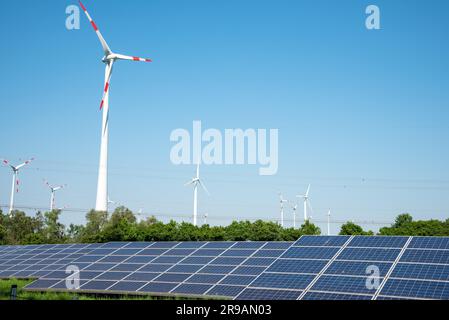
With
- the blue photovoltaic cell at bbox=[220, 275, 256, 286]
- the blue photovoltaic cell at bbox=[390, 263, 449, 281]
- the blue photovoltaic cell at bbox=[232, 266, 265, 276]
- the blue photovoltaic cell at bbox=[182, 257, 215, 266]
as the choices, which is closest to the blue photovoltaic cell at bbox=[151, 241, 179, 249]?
the blue photovoltaic cell at bbox=[182, 257, 215, 266]

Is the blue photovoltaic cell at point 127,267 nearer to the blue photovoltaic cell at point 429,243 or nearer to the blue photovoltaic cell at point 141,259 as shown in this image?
the blue photovoltaic cell at point 141,259

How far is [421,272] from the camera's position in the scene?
2314cm

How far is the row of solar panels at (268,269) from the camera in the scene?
22609 millimetres

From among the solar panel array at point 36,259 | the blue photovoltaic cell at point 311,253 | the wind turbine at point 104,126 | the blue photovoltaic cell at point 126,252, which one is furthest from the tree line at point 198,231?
the blue photovoltaic cell at point 311,253

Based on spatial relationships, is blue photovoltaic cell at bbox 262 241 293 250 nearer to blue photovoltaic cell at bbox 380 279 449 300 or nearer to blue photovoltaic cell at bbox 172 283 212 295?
blue photovoltaic cell at bbox 172 283 212 295

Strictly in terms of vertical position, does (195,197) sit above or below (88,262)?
above

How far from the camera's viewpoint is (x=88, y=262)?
36.1 metres

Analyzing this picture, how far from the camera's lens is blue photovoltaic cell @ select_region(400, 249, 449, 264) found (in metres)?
24.4

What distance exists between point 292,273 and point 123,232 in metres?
45.0

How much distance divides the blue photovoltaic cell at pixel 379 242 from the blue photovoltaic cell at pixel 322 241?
75 cm

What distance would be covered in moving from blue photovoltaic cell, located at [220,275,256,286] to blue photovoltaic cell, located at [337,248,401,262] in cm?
501
